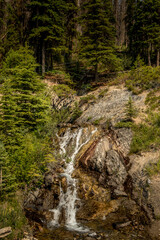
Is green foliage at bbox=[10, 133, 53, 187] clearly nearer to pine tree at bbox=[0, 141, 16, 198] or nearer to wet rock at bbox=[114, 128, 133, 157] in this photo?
pine tree at bbox=[0, 141, 16, 198]

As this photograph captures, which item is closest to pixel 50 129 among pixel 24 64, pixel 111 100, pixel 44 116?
pixel 44 116

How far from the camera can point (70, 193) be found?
10.6m

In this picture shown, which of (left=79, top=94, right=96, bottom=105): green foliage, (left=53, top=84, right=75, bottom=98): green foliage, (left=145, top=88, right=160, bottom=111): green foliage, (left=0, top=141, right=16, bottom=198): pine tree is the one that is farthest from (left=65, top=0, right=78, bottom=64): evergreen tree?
(left=0, top=141, right=16, bottom=198): pine tree

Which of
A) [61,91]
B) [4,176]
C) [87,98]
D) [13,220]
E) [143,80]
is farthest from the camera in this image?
[87,98]

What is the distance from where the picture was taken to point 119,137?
1398 cm

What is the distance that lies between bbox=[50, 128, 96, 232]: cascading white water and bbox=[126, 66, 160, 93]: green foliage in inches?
339

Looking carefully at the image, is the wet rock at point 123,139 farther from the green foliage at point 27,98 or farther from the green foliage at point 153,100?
the green foliage at point 27,98

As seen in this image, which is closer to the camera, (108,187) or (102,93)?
(108,187)

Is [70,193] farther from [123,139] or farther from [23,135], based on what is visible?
[123,139]

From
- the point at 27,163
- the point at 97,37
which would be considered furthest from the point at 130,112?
the point at 97,37

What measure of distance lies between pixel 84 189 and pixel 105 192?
4.43 feet

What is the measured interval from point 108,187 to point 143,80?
14.2 m

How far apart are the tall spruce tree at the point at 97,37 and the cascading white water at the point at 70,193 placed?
1303cm

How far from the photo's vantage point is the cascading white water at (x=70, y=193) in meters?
8.72
